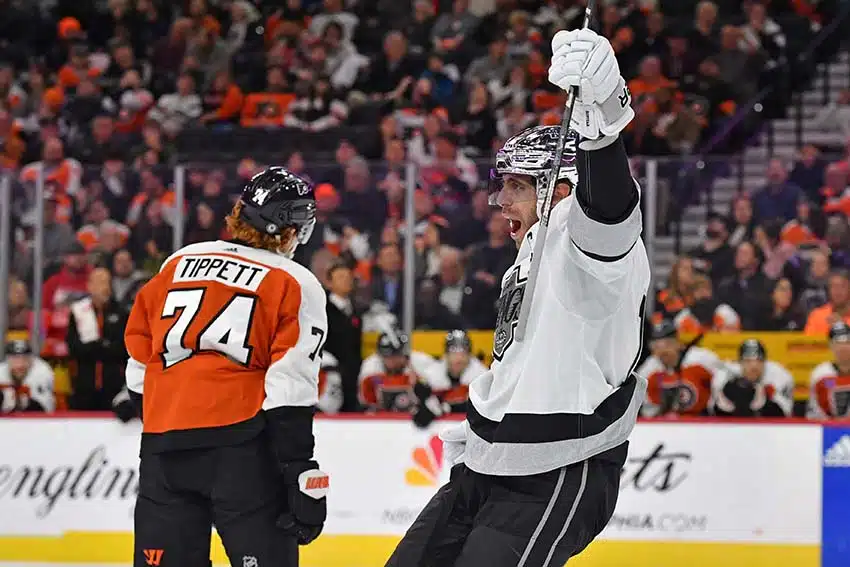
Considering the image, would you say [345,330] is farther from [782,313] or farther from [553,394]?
[553,394]

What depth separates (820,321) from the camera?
8094 millimetres

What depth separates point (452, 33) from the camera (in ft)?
40.6

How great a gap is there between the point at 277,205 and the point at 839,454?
3.63 meters

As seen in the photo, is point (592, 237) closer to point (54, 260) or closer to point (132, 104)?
point (54, 260)

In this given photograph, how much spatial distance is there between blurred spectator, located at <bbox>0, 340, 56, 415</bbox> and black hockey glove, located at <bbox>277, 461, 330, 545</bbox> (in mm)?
4688

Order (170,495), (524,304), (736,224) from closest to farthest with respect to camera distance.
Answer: (524,304) → (170,495) → (736,224)

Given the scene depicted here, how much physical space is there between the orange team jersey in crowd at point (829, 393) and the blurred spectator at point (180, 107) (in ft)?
20.2

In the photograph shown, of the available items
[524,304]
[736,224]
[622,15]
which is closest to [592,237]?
[524,304]

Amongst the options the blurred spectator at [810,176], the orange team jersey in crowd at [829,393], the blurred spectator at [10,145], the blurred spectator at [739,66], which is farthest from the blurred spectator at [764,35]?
the blurred spectator at [10,145]

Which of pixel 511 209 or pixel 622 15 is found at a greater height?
pixel 622 15

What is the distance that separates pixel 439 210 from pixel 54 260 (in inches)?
92.1

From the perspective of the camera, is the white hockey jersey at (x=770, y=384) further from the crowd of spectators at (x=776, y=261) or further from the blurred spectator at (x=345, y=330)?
the blurred spectator at (x=345, y=330)

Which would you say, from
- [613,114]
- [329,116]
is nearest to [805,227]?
[329,116]

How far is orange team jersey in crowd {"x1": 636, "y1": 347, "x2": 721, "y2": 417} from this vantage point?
7.71 meters
